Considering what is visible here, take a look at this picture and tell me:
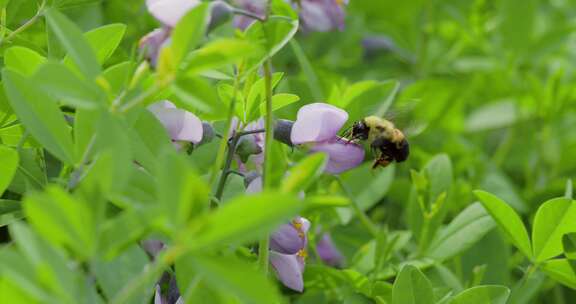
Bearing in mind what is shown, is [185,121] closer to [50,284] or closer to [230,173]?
[230,173]

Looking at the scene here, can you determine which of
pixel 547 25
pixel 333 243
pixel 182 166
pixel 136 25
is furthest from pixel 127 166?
pixel 547 25

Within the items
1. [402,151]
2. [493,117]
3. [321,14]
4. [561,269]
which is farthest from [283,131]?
[493,117]

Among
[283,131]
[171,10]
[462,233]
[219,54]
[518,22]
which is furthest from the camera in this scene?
[518,22]

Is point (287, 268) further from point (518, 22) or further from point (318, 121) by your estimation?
point (518, 22)

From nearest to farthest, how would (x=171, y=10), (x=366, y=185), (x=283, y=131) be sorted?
(x=171, y=10) → (x=283, y=131) → (x=366, y=185)

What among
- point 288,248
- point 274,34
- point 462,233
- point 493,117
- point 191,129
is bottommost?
point 493,117

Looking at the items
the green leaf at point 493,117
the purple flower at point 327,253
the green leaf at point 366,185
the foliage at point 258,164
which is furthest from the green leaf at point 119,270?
the green leaf at point 493,117
